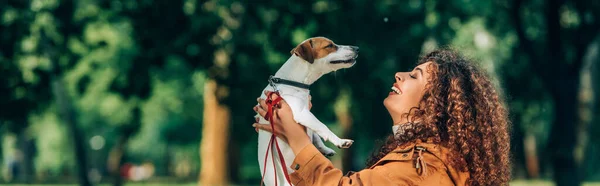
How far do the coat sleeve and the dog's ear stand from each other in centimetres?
99

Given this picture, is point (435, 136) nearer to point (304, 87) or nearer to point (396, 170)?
point (396, 170)

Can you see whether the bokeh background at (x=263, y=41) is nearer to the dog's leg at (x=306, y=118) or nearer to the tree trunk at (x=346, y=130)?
the tree trunk at (x=346, y=130)

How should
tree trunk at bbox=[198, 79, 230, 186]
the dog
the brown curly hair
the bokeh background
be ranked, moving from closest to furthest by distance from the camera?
1. the brown curly hair
2. the dog
3. the bokeh background
4. tree trunk at bbox=[198, 79, 230, 186]

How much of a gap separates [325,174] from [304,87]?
0.90m

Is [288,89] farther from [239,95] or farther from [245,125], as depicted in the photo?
[245,125]

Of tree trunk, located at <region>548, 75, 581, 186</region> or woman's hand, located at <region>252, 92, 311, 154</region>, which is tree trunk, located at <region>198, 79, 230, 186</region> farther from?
woman's hand, located at <region>252, 92, 311, 154</region>

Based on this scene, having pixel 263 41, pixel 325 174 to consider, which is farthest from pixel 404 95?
pixel 263 41

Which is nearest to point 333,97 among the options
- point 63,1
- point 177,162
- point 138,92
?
point 138,92

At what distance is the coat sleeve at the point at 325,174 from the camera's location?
10.3 feet

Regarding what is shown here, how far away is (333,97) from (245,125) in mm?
6236

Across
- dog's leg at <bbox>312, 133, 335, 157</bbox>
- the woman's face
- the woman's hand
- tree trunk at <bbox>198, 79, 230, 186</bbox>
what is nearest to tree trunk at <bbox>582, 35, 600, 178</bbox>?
tree trunk at <bbox>198, 79, 230, 186</bbox>

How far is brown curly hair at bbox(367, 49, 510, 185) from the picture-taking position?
3301 millimetres

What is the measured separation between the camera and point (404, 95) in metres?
3.42

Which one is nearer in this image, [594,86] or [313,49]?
[313,49]
